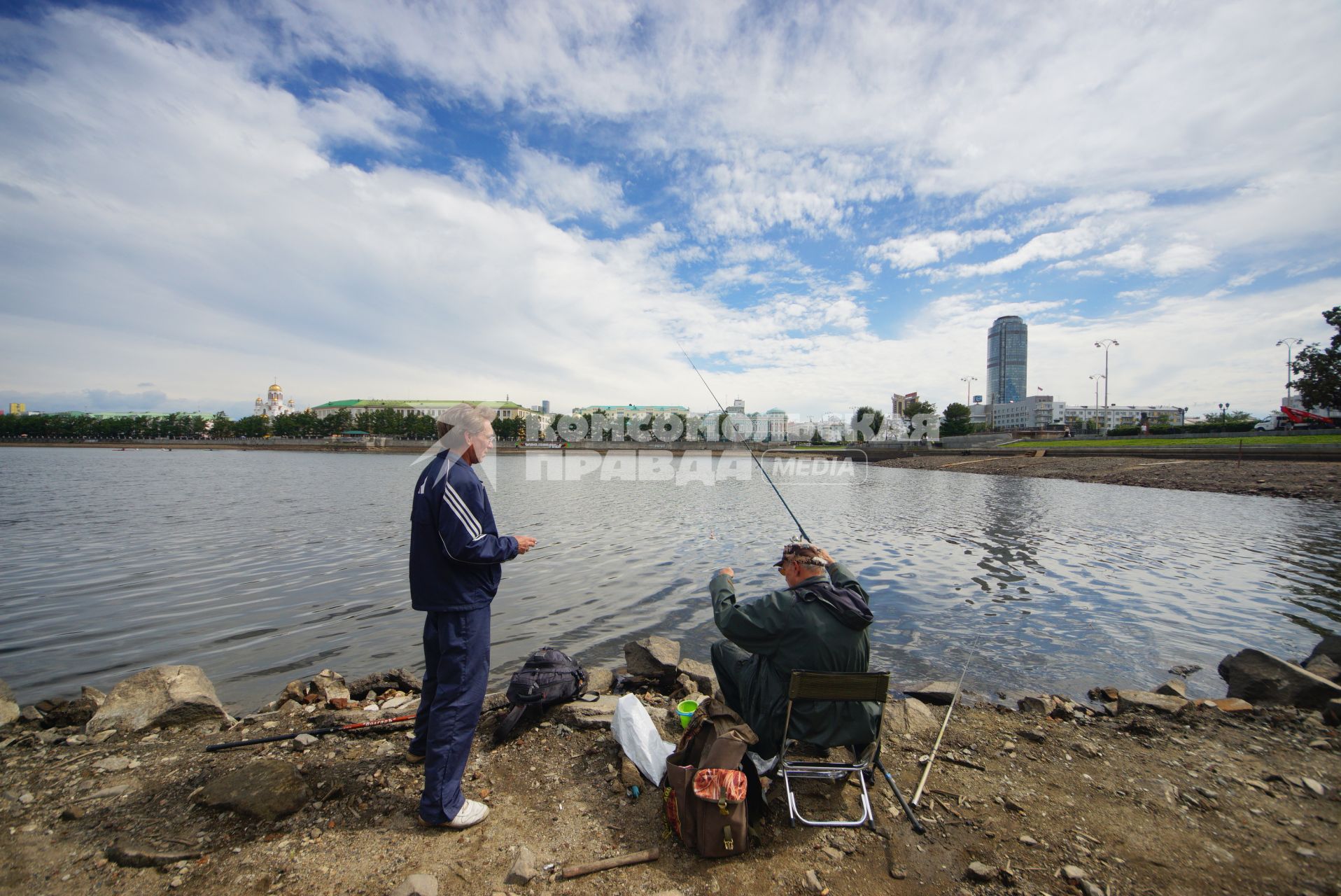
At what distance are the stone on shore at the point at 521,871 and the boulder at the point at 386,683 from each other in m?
3.70

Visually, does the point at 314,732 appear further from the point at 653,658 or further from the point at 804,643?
the point at 804,643

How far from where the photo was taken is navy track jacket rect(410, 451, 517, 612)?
3.67 meters

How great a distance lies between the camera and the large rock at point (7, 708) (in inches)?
225

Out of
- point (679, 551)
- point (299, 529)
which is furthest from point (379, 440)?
point (679, 551)

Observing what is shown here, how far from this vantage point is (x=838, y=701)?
3.88m

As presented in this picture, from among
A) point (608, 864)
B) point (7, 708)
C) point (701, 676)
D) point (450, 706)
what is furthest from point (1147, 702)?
point (7, 708)

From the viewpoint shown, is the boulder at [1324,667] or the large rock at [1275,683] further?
the boulder at [1324,667]

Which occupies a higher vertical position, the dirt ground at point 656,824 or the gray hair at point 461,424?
the gray hair at point 461,424

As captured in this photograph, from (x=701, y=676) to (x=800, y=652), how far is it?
3497 millimetres

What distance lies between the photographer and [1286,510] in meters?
23.1

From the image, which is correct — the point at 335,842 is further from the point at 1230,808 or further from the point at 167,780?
the point at 1230,808

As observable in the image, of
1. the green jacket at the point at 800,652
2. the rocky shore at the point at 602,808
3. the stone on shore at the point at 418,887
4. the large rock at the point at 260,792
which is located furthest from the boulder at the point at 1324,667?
the large rock at the point at 260,792

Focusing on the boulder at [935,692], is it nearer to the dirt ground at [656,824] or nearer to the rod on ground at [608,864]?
the dirt ground at [656,824]

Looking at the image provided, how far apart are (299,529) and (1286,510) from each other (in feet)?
125
